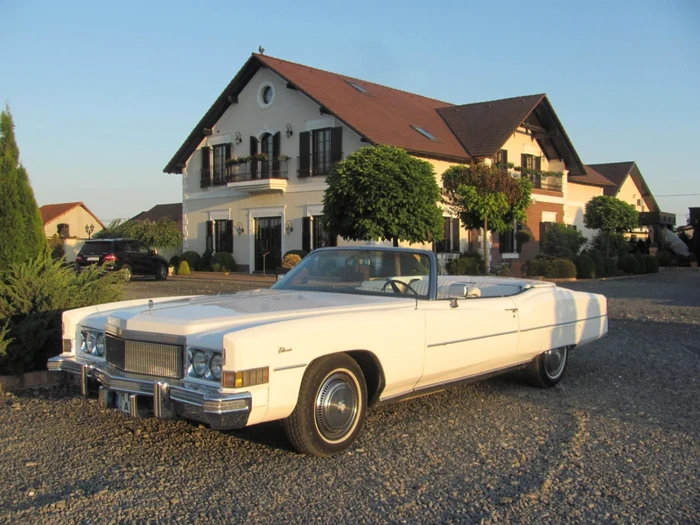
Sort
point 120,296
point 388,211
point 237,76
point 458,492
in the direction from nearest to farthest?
1. point 458,492
2. point 120,296
3. point 388,211
4. point 237,76

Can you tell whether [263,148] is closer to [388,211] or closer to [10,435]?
[388,211]

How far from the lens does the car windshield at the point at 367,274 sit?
5750mm

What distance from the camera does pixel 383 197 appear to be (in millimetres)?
19219

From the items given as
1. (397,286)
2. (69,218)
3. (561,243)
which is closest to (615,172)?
(561,243)

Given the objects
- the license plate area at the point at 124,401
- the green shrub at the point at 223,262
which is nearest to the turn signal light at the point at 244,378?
the license plate area at the point at 124,401

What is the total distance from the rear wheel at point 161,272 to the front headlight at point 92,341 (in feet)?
66.0

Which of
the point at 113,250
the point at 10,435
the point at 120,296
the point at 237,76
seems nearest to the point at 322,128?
the point at 237,76

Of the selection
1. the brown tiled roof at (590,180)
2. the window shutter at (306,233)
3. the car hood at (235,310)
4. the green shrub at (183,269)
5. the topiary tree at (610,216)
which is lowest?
the green shrub at (183,269)

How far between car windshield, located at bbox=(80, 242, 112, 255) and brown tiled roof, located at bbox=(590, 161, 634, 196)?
34166 millimetres

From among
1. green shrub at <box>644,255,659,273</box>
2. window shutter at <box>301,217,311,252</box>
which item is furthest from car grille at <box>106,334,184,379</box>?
green shrub at <box>644,255,659,273</box>

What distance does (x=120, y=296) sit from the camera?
26.7ft

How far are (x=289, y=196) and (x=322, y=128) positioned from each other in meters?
3.12

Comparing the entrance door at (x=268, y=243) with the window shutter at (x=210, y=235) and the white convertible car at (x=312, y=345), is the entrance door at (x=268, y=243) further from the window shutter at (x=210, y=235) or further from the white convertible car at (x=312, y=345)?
the white convertible car at (x=312, y=345)

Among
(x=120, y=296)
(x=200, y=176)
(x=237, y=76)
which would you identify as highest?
(x=237, y=76)
